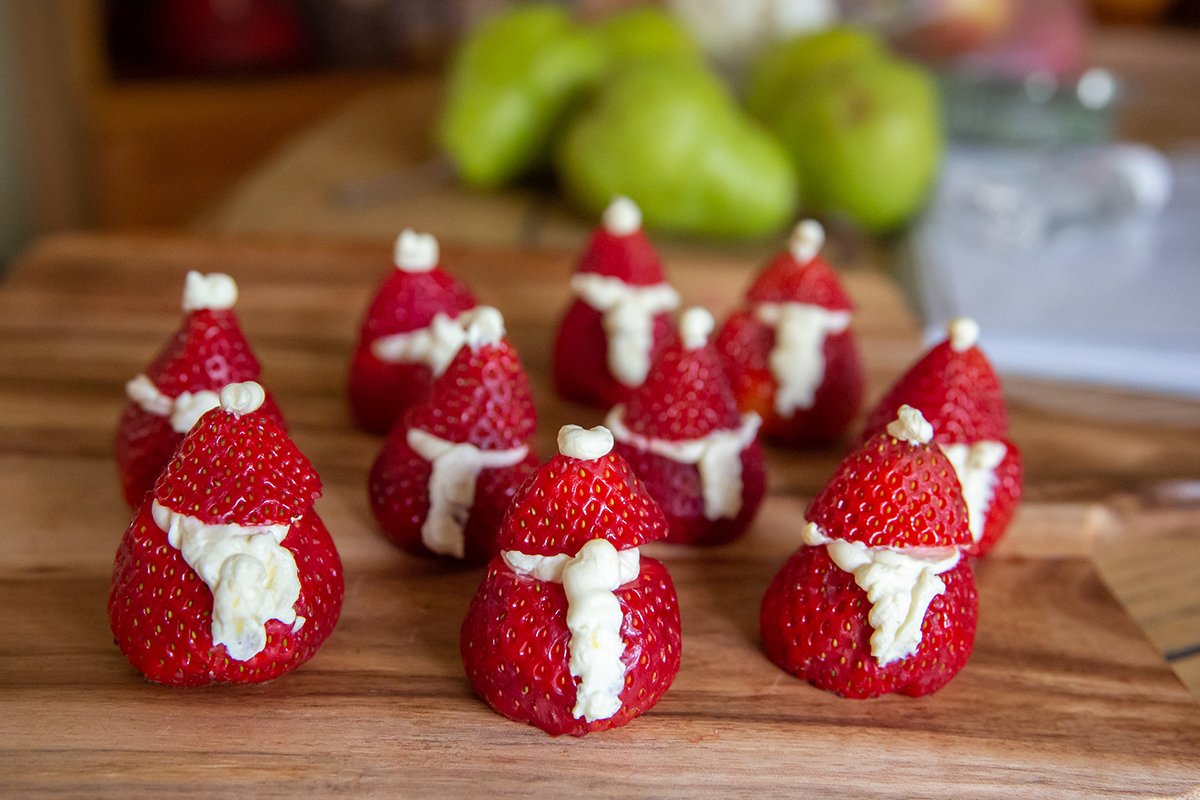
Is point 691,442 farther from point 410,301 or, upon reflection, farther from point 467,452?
point 410,301

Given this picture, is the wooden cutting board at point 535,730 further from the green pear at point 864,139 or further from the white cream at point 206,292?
the green pear at point 864,139

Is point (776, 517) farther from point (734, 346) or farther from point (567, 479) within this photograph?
point (567, 479)

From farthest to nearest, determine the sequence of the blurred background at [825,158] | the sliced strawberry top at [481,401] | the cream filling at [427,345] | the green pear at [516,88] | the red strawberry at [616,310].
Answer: the green pear at [516,88], the blurred background at [825,158], the red strawberry at [616,310], the cream filling at [427,345], the sliced strawberry top at [481,401]

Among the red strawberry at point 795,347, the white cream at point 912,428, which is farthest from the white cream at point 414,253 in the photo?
the white cream at point 912,428

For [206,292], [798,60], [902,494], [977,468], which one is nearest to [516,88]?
[798,60]

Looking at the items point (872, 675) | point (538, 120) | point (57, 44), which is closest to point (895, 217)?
point (538, 120)

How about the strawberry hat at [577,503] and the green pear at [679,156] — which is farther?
the green pear at [679,156]
